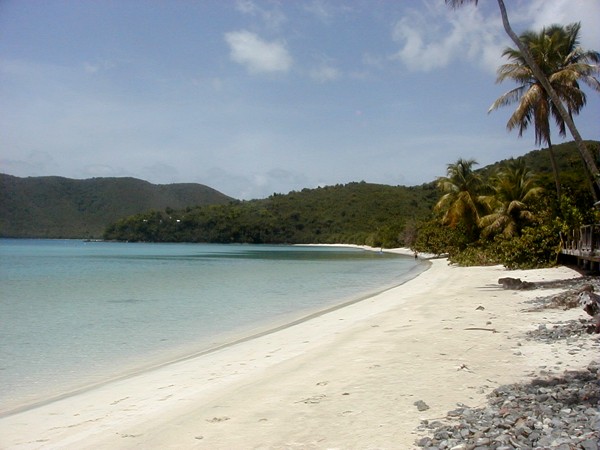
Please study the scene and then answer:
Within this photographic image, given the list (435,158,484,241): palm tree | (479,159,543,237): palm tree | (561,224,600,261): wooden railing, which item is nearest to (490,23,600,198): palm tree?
(561,224,600,261): wooden railing

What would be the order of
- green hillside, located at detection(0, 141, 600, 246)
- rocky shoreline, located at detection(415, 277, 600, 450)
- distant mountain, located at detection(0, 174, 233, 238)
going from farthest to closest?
distant mountain, located at detection(0, 174, 233, 238) < green hillside, located at detection(0, 141, 600, 246) < rocky shoreline, located at detection(415, 277, 600, 450)

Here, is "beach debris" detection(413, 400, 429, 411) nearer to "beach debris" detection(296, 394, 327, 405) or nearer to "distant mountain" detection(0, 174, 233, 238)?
"beach debris" detection(296, 394, 327, 405)

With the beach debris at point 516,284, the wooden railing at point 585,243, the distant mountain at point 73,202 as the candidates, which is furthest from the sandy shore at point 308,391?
the distant mountain at point 73,202

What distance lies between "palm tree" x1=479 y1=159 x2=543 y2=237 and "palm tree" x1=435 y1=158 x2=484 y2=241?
577 cm

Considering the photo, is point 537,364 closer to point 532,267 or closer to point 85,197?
point 532,267

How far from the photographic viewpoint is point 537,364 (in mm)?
6855

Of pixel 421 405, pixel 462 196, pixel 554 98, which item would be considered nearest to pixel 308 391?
pixel 421 405

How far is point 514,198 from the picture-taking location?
30.0 meters

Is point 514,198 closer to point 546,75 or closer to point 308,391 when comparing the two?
point 546,75

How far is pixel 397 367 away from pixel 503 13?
6489 millimetres

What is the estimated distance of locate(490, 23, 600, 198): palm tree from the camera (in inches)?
765

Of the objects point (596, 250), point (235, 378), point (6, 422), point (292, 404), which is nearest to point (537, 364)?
point (292, 404)

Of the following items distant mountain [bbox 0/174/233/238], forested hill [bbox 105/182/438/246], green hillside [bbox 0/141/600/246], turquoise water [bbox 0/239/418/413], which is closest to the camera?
turquoise water [bbox 0/239/418/413]

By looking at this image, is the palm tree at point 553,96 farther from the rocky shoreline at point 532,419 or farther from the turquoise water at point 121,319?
the turquoise water at point 121,319
